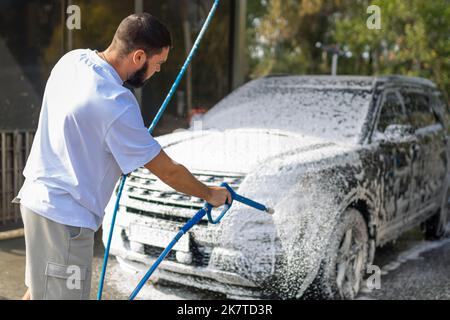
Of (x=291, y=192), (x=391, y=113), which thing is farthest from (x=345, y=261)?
(x=391, y=113)

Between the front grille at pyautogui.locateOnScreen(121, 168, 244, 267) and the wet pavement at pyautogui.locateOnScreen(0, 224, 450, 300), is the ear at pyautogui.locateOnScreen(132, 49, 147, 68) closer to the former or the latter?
the front grille at pyautogui.locateOnScreen(121, 168, 244, 267)

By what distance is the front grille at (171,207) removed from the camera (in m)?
3.82

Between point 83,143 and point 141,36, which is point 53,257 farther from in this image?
point 141,36

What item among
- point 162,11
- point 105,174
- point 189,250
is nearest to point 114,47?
point 105,174

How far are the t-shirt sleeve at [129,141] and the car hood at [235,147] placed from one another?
166 cm

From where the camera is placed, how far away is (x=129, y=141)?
2.29 metres

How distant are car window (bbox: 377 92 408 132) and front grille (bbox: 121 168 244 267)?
71.1 inches

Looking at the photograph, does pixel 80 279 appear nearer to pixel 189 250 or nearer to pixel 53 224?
pixel 53 224

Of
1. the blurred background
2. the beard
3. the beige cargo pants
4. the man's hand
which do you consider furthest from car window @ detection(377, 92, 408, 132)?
the beige cargo pants

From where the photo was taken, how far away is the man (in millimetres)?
2260

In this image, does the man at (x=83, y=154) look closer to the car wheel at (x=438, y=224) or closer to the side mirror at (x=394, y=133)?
the side mirror at (x=394, y=133)

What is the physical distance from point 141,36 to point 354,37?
20.3 metres
